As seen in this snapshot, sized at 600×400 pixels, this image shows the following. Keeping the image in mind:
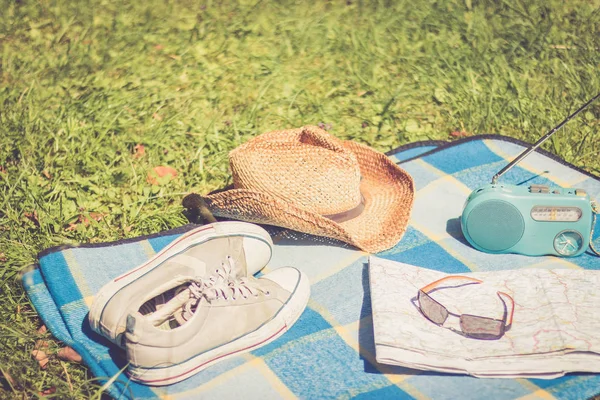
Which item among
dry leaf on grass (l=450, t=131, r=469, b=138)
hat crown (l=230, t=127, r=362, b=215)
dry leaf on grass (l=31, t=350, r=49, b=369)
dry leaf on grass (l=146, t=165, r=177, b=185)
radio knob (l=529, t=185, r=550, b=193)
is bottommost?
dry leaf on grass (l=31, t=350, r=49, b=369)

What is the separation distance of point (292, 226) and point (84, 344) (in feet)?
3.03

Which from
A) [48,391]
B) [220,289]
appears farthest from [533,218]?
[48,391]

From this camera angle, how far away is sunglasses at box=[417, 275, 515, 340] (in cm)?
217

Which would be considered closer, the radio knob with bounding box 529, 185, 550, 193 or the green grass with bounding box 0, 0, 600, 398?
the radio knob with bounding box 529, 185, 550, 193

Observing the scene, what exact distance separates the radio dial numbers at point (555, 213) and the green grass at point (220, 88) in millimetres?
936

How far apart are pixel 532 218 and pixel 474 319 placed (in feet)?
2.06

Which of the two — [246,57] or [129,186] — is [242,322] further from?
[246,57]

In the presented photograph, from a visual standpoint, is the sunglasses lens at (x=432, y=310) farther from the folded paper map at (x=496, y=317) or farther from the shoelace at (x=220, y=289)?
the shoelace at (x=220, y=289)

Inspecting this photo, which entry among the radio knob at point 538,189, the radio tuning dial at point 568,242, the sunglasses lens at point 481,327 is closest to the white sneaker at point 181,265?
the sunglasses lens at point 481,327

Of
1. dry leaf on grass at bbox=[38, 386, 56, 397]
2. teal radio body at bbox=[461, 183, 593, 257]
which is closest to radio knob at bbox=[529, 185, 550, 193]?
teal radio body at bbox=[461, 183, 593, 257]

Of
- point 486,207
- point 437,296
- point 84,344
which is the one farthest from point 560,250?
point 84,344

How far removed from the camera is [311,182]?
2586 mm

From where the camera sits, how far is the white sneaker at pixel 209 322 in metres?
2.00

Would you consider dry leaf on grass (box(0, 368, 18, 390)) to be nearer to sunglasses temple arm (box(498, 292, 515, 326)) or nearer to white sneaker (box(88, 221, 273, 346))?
white sneaker (box(88, 221, 273, 346))
